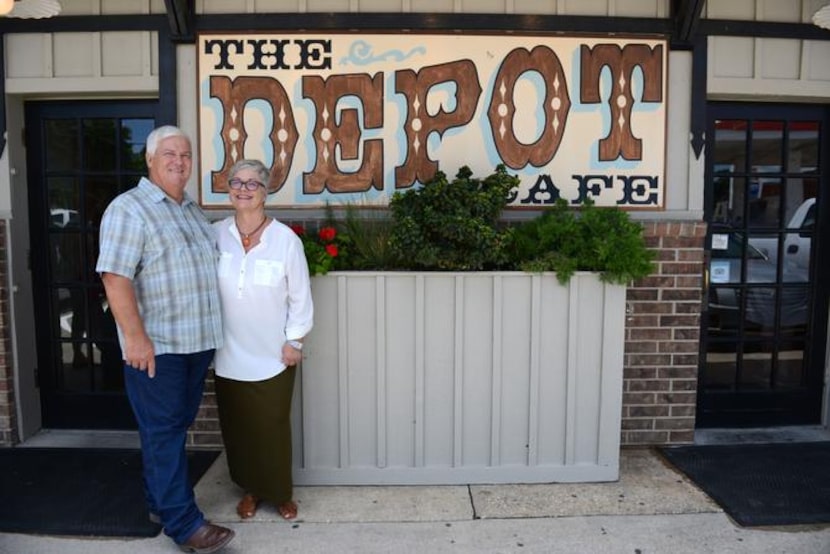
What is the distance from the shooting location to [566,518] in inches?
126

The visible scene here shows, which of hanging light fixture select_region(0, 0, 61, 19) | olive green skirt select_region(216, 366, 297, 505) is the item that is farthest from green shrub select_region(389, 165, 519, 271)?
hanging light fixture select_region(0, 0, 61, 19)

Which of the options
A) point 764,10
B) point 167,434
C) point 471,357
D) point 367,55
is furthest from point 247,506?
point 764,10

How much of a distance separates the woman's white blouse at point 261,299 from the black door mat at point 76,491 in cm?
97

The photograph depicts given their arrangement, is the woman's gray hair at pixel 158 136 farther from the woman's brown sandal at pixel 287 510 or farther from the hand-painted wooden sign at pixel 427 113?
the woman's brown sandal at pixel 287 510

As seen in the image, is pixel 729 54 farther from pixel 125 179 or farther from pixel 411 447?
pixel 125 179

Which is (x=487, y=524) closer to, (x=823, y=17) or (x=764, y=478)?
(x=764, y=478)

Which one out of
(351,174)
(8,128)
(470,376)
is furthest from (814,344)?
(8,128)

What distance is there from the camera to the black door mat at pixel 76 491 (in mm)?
3113

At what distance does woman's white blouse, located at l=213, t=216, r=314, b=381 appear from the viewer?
2.95 m

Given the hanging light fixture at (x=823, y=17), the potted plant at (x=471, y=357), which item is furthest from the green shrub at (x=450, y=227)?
the hanging light fixture at (x=823, y=17)

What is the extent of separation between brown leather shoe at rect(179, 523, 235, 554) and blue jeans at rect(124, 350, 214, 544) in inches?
1.1

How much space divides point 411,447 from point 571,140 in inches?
87.7

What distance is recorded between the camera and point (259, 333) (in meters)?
3.01

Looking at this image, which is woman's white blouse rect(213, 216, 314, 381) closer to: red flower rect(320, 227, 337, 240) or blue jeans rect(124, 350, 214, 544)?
blue jeans rect(124, 350, 214, 544)
